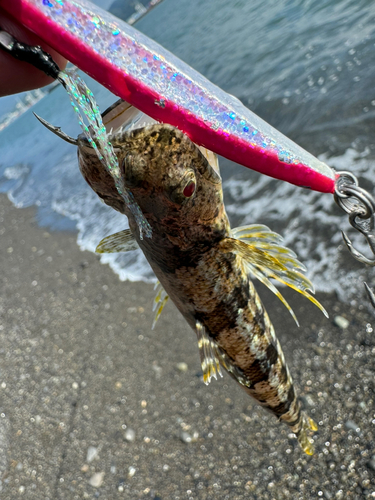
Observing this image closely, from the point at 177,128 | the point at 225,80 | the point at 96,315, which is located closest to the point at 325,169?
the point at 177,128

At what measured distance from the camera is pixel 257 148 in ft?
5.52

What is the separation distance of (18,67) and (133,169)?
627 mm

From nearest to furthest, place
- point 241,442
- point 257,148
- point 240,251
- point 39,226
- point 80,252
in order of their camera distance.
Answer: point 257,148, point 240,251, point 241,442, point 80,252, point 39,226

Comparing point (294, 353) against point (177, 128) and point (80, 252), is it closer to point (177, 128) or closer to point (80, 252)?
point (177, 128)

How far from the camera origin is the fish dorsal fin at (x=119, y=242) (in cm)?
262

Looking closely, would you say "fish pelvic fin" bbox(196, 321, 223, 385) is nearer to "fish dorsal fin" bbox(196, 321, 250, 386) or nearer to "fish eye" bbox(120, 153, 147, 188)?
"fish dorsal fin" bbox(196, 321, 250, 386)

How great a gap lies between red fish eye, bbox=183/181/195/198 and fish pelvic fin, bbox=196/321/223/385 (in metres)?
1.06

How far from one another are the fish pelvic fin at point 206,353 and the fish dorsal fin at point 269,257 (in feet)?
1.91

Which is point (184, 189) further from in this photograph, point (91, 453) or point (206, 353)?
point (91, 453)

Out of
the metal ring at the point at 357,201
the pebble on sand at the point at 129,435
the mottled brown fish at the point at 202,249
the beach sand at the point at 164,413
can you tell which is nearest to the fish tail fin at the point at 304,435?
the mottled brown fish at the point at 202,249

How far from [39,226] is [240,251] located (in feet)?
31.3

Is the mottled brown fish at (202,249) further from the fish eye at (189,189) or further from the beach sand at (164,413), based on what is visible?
the beach sand at (164,413)

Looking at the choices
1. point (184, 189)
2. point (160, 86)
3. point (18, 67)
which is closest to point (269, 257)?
point (184, 189)

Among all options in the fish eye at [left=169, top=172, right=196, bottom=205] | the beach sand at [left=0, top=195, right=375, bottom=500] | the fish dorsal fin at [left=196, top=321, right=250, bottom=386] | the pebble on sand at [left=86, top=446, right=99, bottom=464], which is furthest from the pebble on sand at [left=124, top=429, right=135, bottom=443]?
the fish eye at [left=169, top=172, right=196, bottom=205]
